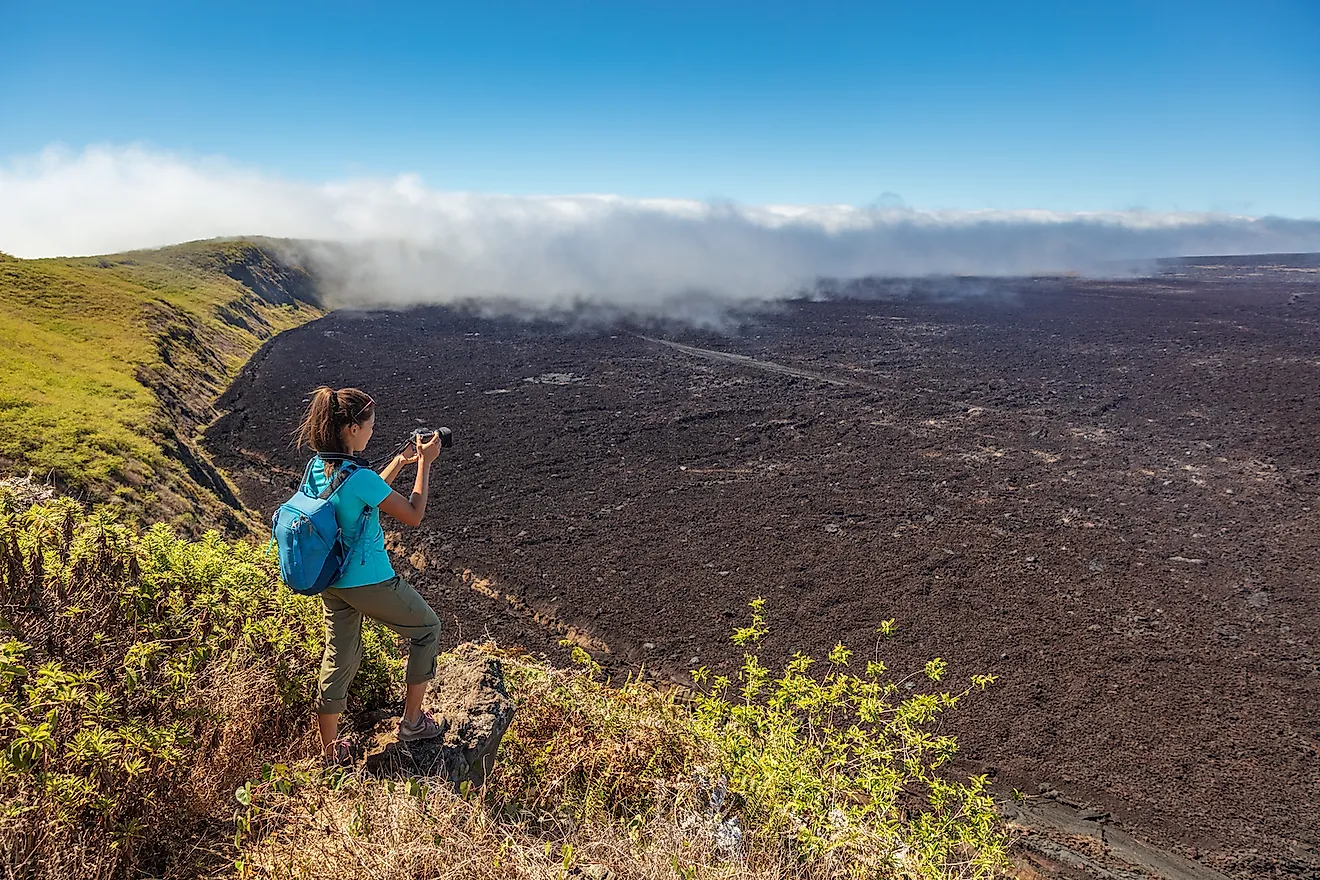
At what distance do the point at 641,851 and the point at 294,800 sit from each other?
1207mm

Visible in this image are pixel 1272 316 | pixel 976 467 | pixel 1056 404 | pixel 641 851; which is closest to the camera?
pixel 641 851

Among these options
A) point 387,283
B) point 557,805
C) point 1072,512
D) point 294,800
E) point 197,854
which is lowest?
point 1072,512

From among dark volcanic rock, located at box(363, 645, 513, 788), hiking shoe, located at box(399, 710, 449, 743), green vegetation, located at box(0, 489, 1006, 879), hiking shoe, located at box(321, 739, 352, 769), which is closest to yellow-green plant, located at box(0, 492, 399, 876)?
green vegetation, located at box(0, 489, 1006, 879)

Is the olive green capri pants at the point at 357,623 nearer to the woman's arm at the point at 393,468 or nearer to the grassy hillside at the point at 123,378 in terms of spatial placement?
the woman's arm at the point at 393,468

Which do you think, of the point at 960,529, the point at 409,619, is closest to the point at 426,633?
the point at 409,619

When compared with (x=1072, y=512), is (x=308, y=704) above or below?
above

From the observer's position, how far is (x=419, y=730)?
3.01 m

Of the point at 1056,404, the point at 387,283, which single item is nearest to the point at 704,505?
the point at 1056,404

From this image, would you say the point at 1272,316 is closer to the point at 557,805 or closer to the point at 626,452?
the point at 626,452

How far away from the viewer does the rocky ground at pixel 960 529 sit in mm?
6547

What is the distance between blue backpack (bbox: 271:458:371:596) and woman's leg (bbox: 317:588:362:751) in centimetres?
29

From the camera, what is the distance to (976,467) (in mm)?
13578

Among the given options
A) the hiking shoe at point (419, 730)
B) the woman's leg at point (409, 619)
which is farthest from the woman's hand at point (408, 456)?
the hiking shoe at point (419, 730)

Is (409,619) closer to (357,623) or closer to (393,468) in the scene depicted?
(357,623)
